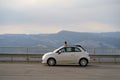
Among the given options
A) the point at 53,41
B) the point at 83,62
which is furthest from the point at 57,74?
the point at 53,41

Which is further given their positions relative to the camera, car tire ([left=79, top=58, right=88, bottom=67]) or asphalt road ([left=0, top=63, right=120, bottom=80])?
car tire ([left=79, top=58, right=88, bottom=67])

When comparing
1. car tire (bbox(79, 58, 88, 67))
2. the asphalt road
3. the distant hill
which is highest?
the distant hill

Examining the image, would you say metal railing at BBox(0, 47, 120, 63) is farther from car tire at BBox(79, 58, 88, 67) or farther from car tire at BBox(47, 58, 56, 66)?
car tire at BBox(47, 58, 56, 66)

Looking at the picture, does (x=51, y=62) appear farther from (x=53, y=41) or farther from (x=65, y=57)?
(x=53, y=41)

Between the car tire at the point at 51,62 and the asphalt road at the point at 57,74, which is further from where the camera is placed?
the car tire at the point at 51,62

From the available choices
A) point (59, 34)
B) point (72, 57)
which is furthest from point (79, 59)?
point (59, 34)

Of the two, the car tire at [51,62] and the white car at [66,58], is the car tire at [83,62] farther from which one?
the car tire at [51,62]

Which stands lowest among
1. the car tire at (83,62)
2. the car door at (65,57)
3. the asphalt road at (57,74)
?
the asphalt road at (57,74)

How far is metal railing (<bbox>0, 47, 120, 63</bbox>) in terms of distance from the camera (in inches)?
1120

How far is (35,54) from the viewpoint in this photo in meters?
28.7

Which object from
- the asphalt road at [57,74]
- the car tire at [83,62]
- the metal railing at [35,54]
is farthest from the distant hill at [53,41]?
the asphalt road at [57,74]

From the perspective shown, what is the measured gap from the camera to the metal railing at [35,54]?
28453 millimetres

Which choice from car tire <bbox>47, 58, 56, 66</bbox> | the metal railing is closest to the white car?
car tire <bbox>47, 58, 56, 66</bbox>

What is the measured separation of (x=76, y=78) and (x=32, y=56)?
12.9 metres
